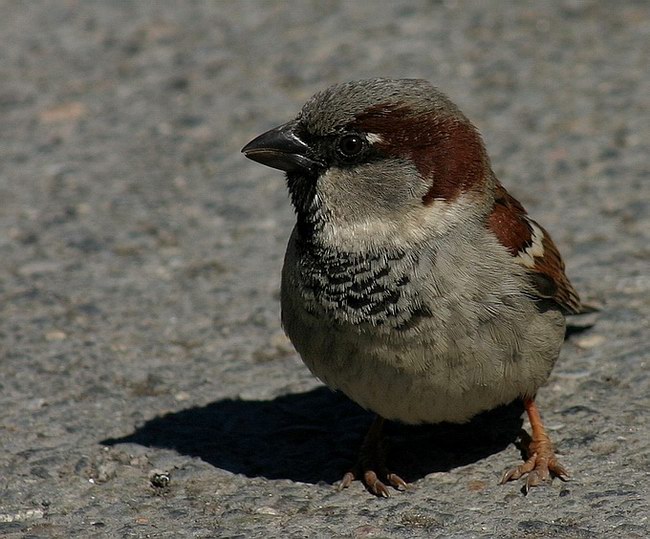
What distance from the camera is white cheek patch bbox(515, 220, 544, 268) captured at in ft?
11.6

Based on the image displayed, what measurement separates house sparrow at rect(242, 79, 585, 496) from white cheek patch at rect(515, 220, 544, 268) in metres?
0.01

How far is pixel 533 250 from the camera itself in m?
3.65

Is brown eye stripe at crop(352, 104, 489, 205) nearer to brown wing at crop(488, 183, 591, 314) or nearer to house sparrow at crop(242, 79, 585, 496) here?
house sparrow at crop(242, 79, 585, 496)

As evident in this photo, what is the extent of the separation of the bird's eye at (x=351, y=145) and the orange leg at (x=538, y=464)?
1016mm

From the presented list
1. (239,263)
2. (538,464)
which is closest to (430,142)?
(538,464)

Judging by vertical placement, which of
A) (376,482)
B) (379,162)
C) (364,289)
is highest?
(379,162)

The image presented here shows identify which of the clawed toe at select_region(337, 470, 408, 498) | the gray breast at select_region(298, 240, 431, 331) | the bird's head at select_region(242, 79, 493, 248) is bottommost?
the clawed toe at select_region(337, 470, 408, 498)

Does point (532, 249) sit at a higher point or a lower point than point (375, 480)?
higher

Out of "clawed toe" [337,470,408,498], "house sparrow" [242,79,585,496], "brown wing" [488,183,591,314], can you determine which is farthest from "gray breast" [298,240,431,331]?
"clawed toe" [337,470,408,498]

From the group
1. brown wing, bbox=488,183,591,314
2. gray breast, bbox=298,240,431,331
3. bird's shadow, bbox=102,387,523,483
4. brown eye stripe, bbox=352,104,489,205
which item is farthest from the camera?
bird's shadow, bbox=102,387,523,483

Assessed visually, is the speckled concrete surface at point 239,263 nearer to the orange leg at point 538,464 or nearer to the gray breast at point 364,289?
the orange leg at point 538,464

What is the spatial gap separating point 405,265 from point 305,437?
2.99ft

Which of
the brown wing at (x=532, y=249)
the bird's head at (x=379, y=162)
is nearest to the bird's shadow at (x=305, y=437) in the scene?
the brown wing at (x=532, y=249)

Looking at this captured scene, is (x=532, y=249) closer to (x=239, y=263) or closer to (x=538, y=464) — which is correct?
(x=538, y=464)
